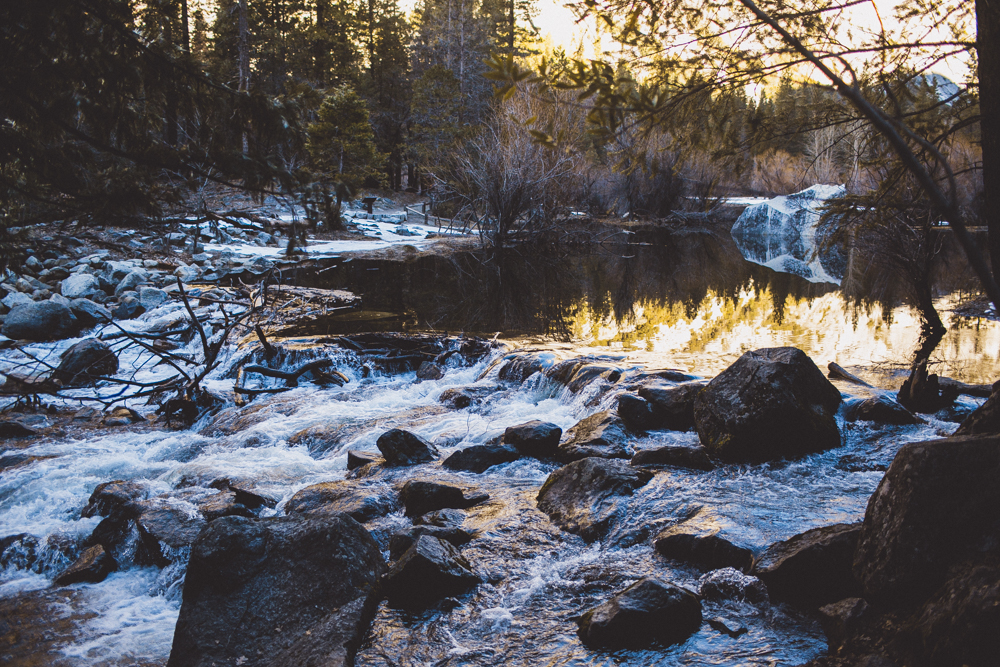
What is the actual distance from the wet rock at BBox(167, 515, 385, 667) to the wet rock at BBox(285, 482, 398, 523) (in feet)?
3.33

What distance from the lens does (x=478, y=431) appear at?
7266mm

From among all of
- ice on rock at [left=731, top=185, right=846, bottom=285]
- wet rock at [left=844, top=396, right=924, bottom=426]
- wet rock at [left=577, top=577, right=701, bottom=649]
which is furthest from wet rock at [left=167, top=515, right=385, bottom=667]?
ice on rock at [left=731, top=185, right=846, bottom=285]

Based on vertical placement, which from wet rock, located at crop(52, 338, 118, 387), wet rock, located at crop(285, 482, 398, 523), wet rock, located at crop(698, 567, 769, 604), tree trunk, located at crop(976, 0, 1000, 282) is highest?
tree trunk, located at crop(976, 0, 1000, 282)

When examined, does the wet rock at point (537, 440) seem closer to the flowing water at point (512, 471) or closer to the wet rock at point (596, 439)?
the wet rock at point (596, 439)

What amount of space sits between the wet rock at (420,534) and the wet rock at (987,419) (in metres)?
3.17

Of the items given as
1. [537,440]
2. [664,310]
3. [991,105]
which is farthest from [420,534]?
[664,310]

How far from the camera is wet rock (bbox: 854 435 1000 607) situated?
2.73 m

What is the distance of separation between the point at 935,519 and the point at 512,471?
12.4ft

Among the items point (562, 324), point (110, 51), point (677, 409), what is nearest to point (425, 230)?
point (562, 324)

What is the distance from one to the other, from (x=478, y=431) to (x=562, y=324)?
198 inches

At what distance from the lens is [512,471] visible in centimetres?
611

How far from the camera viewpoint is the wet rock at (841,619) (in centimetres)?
300

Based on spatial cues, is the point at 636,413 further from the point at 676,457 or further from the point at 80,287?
the point at 80,287

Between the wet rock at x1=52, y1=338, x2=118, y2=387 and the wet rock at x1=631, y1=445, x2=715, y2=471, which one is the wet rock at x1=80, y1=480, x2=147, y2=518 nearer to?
the wet rock at x1=52, y1=338, x2=118, y2=387
